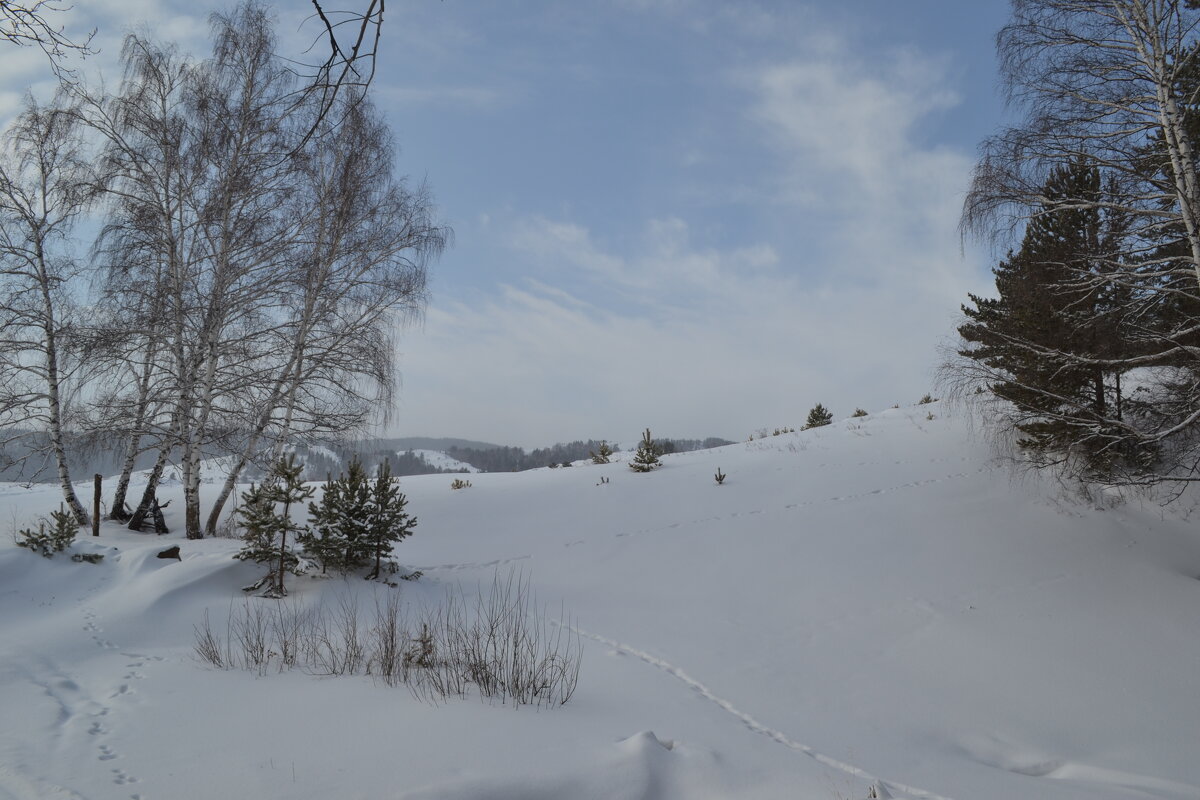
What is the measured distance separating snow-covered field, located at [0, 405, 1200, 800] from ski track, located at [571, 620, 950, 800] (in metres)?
0.04

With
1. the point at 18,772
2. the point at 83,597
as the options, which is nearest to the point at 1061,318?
the point at 18,772

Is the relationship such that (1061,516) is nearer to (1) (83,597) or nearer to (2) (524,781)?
(2) (524,781)

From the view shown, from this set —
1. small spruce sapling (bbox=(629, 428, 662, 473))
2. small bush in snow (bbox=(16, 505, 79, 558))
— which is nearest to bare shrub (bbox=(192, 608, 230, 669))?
small bush in snow (bbox=(16, 505, 79, 558))

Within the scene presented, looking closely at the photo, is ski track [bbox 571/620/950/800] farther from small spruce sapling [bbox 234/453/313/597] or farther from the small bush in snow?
the small bush in snow

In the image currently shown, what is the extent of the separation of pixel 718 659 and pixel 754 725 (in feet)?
5.74

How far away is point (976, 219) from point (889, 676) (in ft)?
17.0

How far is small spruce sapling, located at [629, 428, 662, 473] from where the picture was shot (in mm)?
15047

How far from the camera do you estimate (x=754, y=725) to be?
4.72 metres

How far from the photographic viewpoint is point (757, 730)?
4590 millimetres

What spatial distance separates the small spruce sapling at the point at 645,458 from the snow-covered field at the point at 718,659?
145 centimetres

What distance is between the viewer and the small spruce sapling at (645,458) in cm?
1505

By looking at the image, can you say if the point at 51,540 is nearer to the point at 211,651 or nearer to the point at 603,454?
the point at 211,651

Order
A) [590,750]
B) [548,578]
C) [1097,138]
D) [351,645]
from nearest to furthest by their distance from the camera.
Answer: [590,750] → [351,645] → [1097,138] → [548,578]

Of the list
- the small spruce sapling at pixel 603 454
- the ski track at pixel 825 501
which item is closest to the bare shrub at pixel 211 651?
the ski track at pixel 825 501
